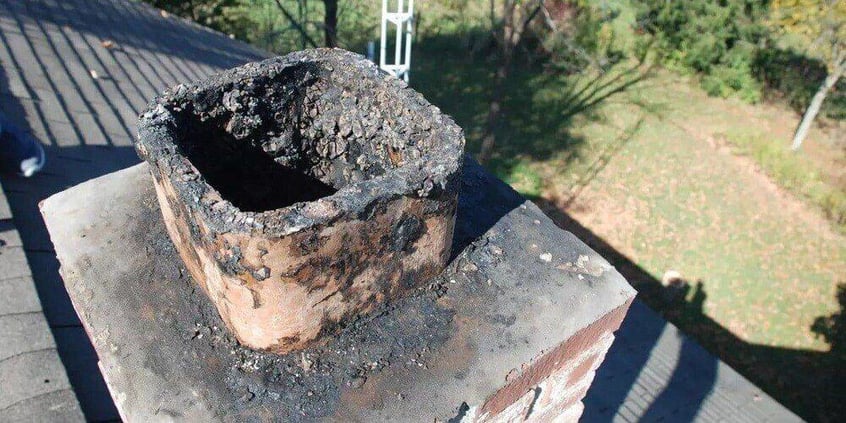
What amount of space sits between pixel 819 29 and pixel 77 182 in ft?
51.1

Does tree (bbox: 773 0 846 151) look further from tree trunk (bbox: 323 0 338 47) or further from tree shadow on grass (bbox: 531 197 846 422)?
tree trunk (bbox: 323 0 338 47)

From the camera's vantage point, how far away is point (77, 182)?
3.83 m

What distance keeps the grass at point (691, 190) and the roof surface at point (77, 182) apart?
4.28m

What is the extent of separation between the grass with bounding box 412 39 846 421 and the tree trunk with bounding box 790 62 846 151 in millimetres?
401

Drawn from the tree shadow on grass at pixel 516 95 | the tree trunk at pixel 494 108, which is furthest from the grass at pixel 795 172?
the tree trunk at pixel 494 108

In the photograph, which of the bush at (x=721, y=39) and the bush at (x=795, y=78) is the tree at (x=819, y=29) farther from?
the bush at (x=721, y=39)

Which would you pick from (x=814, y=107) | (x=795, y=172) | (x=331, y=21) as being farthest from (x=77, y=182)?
(x=814, y=107)

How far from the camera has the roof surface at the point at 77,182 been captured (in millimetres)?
2547

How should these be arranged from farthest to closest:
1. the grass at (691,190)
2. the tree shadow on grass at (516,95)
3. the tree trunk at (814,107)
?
the tree shadow on grass at (516,95) < the tree trunk at (814,107) < the grass at (691,190)

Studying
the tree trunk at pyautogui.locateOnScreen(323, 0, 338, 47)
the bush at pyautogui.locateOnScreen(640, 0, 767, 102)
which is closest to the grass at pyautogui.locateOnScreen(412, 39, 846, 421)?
the bush at pyautogui.locateOnScreen(640, 0, 767, 102)

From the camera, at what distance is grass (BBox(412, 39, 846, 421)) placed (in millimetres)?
10391

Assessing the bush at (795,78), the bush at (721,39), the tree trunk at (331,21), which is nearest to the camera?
the tree trunk at (331,21)

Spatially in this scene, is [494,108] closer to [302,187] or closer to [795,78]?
[795,78]

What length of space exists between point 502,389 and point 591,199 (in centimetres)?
1164
